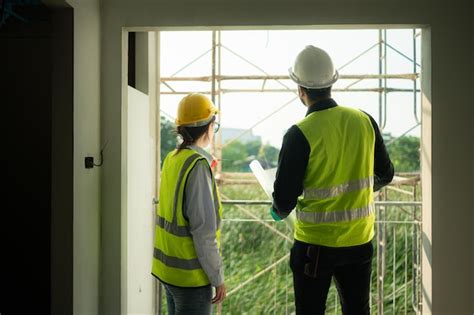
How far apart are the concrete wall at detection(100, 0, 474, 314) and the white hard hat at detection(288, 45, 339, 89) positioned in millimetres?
606

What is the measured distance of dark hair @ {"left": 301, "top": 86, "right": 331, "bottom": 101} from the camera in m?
2.01

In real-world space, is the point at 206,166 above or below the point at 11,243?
above

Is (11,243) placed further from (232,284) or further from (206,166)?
(232,284)

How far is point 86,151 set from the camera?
7.92 ft

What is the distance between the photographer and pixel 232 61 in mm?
11094

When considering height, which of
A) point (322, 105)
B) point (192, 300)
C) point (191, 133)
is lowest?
point (192, 300)

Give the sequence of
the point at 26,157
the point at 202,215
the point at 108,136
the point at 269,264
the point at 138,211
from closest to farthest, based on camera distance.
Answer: the point at 202,215 → the point at 26,157 → the point at 108,136 → the point at 138,211 → the point at 269,264

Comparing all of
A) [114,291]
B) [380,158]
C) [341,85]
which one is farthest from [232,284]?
[380,158]

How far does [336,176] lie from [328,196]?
9cm

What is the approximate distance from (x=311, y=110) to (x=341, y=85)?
6.32m

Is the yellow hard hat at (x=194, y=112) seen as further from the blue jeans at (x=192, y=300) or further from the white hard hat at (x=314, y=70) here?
the blue jeans at (x=192, y=300)

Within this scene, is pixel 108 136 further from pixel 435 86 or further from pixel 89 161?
pixel 435 86

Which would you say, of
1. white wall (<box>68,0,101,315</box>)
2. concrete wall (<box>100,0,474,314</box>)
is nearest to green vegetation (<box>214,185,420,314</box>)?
concrete wall (<box>100,0,474,314</box>)

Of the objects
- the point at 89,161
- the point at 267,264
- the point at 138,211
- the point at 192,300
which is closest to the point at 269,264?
the point at 267,264
